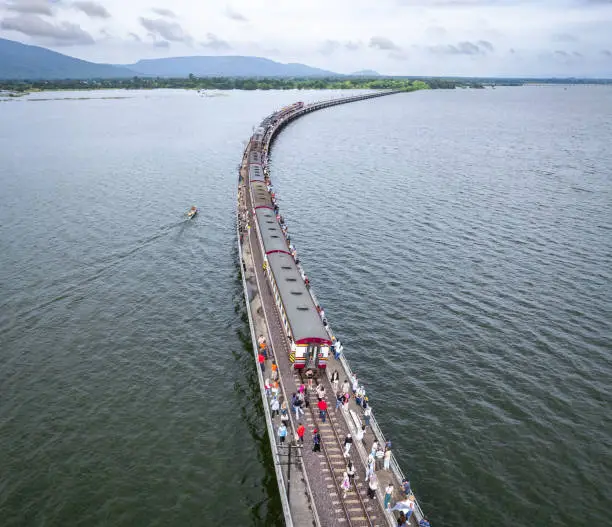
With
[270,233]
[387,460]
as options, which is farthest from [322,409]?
[270,233]

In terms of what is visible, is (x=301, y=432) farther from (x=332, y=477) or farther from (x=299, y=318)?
(x=299, y=318)

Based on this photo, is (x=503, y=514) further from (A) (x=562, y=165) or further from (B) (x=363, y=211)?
(A) (x=562, y=165)

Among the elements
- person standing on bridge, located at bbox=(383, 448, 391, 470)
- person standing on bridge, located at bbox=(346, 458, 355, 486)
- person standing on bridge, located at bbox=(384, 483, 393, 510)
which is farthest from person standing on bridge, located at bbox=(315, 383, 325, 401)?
person standing on bridge, located at bbox=(384, 483, 393, 510)

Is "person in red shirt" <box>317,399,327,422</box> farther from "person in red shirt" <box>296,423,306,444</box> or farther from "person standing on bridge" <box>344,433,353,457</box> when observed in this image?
"person standing on bridge" <box>344,433,353,457</box>

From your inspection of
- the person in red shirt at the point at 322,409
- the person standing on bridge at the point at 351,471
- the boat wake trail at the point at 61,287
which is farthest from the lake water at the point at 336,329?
the person standing on bridge at the point at 351,471

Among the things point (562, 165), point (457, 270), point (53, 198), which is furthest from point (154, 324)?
point (562, 165)

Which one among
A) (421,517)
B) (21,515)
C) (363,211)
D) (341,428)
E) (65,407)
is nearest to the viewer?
(421,517)

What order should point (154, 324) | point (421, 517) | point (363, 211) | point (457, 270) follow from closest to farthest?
point (421, 517)
point (154, 324)
point (457, 270)
point (363, 211)

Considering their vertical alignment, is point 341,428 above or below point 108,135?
above
